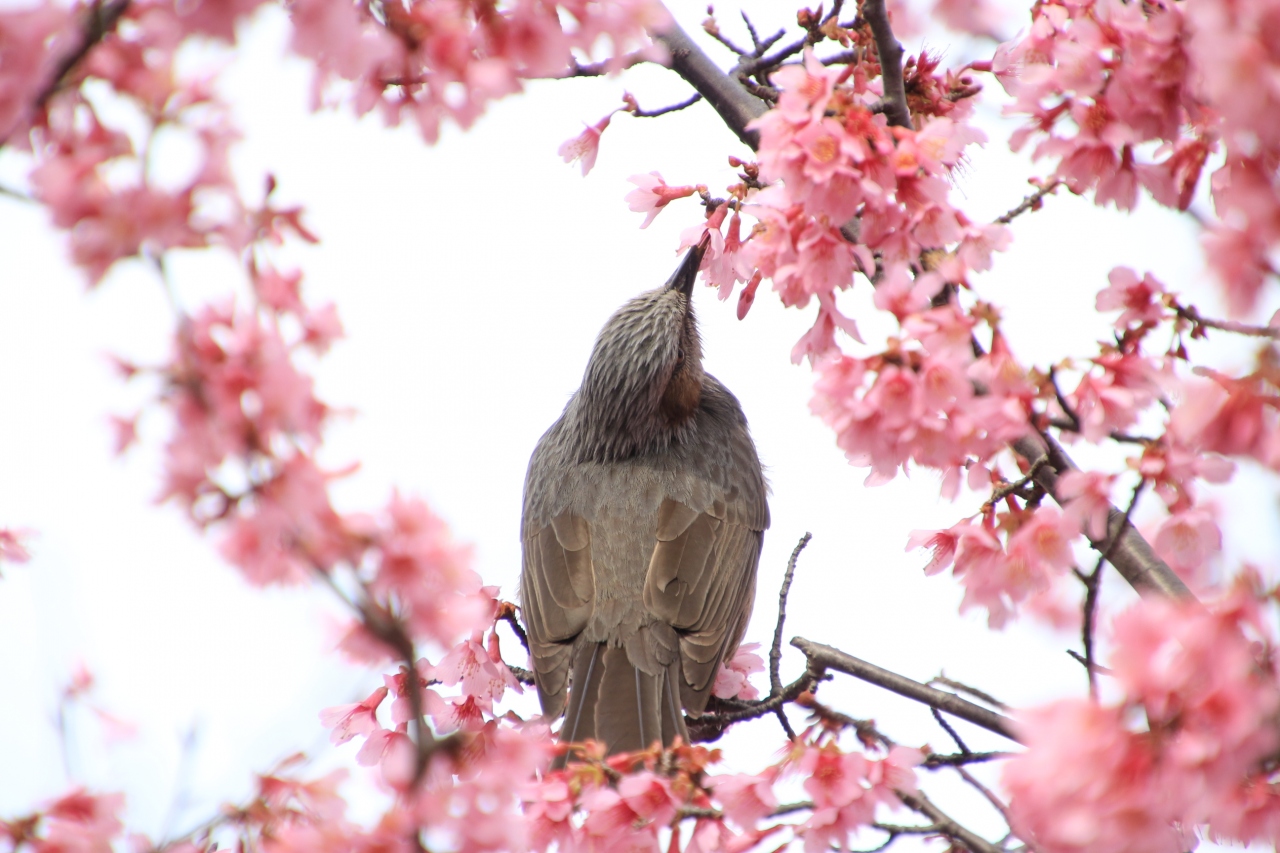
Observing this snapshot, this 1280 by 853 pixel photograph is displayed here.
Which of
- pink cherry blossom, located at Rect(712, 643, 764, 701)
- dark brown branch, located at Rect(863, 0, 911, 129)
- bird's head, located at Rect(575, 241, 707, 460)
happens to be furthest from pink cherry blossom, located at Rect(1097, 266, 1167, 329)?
bird's head, located at Rect(575, 241, 707, 460)

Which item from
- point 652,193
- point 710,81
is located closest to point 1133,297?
point 652,193

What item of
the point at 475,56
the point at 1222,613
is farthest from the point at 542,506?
the point at 1222,613

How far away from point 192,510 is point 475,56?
1.02 meters

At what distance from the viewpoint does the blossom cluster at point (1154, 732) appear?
1.40m

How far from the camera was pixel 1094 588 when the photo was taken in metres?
2.14

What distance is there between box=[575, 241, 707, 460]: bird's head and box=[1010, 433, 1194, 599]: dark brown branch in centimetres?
252

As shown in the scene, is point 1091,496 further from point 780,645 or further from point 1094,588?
point 780,645

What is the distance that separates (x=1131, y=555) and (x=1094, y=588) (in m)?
0.58

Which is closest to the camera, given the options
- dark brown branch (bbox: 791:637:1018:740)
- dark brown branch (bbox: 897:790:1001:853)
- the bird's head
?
dark brown branch (bbox: 897:790:1001:853)

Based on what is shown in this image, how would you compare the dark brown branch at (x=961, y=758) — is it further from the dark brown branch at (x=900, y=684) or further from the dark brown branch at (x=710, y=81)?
the dark brown branch at (x=710, y=81)

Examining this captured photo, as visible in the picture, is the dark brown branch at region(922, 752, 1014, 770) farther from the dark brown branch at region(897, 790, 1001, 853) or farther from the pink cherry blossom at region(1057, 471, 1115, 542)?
the pink cherry blossom at region(1057, 471, 1115, 542)

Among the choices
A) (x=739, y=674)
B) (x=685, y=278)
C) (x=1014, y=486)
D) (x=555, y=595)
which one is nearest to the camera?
(x=1014, y=486)

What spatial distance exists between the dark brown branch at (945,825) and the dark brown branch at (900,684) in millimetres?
254

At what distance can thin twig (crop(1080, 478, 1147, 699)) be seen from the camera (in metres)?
2.05
